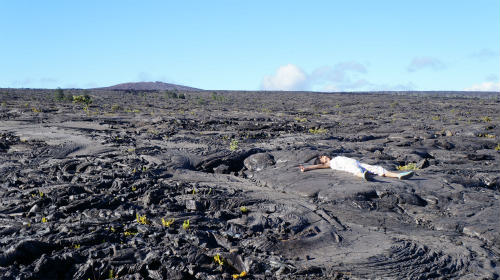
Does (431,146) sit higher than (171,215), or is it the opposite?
(431,146)

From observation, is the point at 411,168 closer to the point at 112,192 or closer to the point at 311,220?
the point at 311,220

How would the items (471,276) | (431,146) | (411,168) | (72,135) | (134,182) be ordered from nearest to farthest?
(471,276) < (134,182) < (411,168) < (431,146) < (72,135)

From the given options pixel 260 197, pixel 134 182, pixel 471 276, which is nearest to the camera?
pixel 471 276

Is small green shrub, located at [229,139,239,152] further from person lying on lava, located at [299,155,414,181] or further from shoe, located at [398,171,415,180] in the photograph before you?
shoe, located at [398,171,415,180]

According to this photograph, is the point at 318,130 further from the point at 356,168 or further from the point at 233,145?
the point at 356,168

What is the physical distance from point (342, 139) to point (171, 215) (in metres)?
9.64

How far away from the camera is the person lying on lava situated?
8.30 m

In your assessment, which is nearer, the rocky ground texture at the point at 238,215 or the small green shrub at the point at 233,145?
the rocky ground texture at the point at 238,215

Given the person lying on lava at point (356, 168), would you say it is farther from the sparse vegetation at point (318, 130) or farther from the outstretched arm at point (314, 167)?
the sparse vegetation at point (318, 130)

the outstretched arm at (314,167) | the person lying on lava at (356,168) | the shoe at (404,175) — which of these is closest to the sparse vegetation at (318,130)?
the person lying on lava at (356,168)

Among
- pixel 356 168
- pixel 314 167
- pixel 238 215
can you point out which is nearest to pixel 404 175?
pixel 356 168

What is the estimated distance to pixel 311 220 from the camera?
22.1ft

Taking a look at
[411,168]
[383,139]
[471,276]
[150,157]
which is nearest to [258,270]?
[471,276]

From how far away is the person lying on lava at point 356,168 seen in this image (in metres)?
8.30
